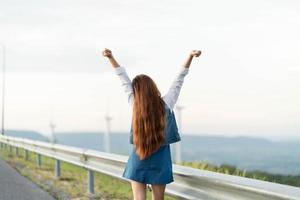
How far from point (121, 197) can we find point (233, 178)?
456 centimetres

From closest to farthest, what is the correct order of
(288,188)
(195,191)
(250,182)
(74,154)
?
(288,188) → (250,182) → (195,191) → (74,154)

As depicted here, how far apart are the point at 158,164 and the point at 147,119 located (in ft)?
1.41

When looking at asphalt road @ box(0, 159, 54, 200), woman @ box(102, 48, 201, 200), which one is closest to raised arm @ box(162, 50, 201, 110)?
woman @ box(102, 48, 201, 200)

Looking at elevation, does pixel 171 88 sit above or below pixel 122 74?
below

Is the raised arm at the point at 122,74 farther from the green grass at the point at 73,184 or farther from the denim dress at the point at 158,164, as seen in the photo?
the green grass at the point at 73,184

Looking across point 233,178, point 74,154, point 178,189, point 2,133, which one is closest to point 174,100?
point 233,178

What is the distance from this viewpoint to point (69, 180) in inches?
521

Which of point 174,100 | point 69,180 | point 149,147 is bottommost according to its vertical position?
point 69,180

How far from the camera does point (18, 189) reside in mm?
11453

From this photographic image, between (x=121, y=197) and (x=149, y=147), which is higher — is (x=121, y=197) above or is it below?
below

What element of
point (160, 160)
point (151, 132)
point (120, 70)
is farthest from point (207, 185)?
point (120, 70)

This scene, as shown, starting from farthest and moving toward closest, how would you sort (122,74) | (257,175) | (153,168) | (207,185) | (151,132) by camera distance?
1. (257,175)
2. (207,185)
3. (122,74)
4. (153,168)
5. (151,132)

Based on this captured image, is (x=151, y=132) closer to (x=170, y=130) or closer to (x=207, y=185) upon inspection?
(x=170, y=130)

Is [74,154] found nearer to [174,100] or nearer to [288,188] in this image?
[174,100]
